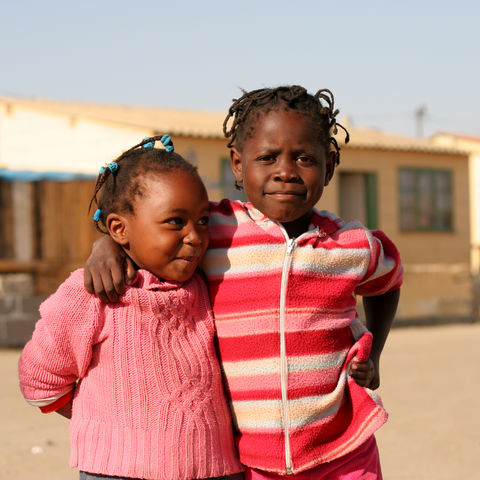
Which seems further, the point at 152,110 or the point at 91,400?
the point at 152,110

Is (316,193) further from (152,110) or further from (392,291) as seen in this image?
(152,110)

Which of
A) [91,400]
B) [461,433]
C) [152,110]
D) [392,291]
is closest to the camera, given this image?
[91,400]

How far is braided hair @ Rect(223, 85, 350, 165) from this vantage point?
2.26 meters

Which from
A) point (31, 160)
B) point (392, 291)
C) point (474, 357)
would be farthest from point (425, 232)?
point (392, 291)

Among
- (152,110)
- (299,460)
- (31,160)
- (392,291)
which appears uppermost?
(152,110)

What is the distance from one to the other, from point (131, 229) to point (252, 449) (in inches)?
27.4

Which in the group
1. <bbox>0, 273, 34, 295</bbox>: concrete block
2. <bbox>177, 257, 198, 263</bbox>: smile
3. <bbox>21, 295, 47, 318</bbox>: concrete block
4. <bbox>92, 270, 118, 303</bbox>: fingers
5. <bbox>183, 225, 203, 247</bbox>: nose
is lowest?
<bbox>21, 295, 47, 318</bbox>: concrete block

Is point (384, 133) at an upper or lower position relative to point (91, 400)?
upper

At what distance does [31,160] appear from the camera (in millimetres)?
15234

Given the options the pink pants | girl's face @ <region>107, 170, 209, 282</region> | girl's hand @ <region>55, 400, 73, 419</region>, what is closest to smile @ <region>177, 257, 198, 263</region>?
girl's face @ <region>107, 170, 209, 282</region>

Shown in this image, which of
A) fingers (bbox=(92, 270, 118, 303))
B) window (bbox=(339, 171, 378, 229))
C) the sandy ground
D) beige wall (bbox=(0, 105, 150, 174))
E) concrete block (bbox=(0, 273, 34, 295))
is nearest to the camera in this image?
fingers (bbox=(92, 270, 118, 303))

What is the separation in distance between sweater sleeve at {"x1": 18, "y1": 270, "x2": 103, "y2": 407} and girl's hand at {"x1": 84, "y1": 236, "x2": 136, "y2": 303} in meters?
0.04

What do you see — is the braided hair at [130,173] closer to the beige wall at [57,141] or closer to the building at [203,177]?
the building at [203,177]

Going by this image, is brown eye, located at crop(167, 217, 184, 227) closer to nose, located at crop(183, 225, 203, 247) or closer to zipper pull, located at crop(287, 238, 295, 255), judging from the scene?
Answer: nose, located at crop(183, 225, 203, 247)
